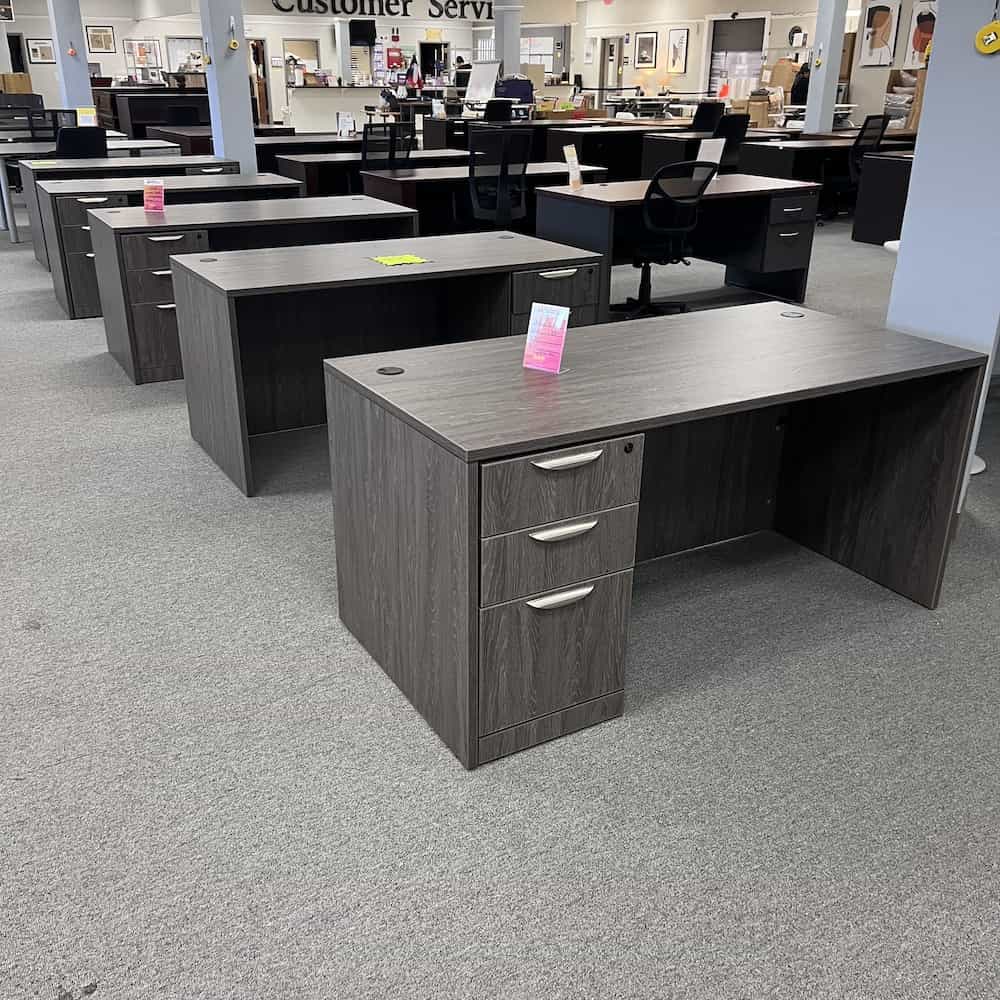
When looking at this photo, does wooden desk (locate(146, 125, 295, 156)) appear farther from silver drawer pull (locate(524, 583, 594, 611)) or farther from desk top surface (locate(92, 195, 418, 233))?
silver drawer pull (locate(524, 583, 594, 611))

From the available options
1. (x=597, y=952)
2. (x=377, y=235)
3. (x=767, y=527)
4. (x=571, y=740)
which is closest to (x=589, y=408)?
(x=571, y=740)

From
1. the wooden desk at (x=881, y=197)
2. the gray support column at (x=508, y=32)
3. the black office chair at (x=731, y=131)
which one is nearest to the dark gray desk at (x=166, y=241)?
the black office chair at (x=731, y=131)

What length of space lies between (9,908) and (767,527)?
237cm

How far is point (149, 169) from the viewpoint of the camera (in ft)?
22.8

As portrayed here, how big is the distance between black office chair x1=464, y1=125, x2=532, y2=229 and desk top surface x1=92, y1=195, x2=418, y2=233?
6.24ft

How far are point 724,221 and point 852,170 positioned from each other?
4022 mm

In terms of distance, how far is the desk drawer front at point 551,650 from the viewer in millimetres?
1936

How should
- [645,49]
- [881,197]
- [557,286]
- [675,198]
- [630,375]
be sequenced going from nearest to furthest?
[630,375] → [557,286] → [675,198] → [881,197] → [645,49]

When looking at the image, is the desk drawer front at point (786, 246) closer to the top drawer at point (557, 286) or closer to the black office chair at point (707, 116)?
the top drawer at point (557, 286)

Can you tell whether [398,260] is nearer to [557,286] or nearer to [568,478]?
[557,286]

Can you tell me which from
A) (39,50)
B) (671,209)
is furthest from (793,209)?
(39,50)

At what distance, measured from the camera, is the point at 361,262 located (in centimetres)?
361

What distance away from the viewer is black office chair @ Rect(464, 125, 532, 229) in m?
6.61

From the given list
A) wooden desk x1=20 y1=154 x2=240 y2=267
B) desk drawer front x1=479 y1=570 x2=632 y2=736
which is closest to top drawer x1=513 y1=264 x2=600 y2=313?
desk drawer front x1=479 y1=570 x2=632 y2=736
